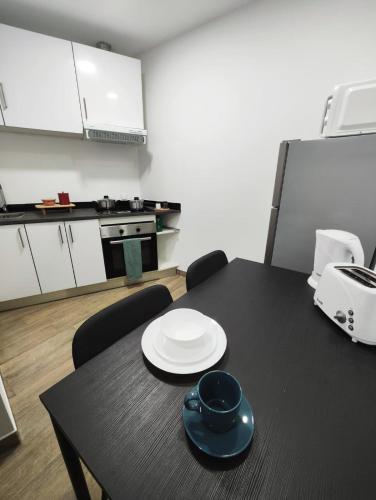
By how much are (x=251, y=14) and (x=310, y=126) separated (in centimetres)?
101

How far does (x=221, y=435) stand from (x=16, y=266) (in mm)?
2235

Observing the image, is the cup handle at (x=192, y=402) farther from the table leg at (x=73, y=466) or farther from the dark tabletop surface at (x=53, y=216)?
the dark tabletop surface at (x=53, y=216)

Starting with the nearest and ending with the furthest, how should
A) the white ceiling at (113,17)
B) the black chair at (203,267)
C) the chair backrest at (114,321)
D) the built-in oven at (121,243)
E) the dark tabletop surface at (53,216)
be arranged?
→ the chair backrest at (114,321)
the black chair at (203,267)
the white ceiling at (113,17)
the dark tabletop surface at (53,216)
the built-in oven at (121,243)

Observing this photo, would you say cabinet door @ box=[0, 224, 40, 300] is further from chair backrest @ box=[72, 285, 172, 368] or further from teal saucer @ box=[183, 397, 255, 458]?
teal saucer @ box=[183, 397, 255, 458]

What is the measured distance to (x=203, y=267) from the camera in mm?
1109

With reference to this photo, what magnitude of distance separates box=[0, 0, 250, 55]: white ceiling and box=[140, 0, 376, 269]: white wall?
0.13m

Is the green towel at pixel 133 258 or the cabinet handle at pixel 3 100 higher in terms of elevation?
the cabinet handle at pixel 3 100

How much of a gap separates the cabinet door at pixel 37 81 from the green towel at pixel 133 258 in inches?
48.9

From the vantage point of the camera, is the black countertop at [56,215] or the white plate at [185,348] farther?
the black countertop at [56,215]

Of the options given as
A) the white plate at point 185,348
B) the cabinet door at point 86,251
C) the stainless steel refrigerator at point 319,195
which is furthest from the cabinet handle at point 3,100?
the white plate at point 185,348

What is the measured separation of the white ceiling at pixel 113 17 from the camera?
1.69 meters

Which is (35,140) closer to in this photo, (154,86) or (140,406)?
(154,86)

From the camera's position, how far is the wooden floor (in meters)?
0.90

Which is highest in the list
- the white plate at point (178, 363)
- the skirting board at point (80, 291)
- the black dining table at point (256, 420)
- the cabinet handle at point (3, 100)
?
the cabinet handle at point (3, 100)
